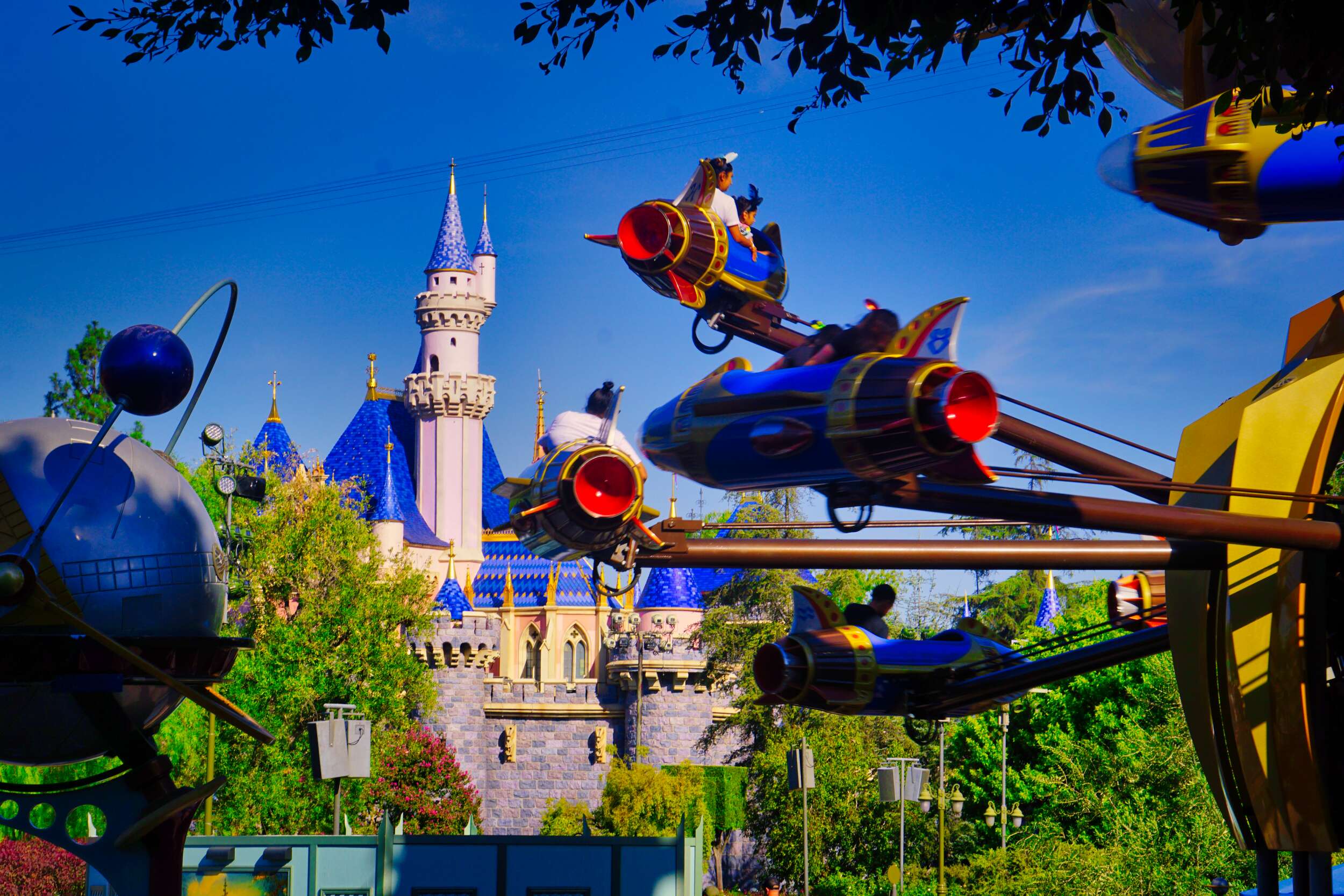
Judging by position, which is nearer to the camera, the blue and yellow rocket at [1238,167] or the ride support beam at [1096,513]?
the ride support beam at [1096,513]

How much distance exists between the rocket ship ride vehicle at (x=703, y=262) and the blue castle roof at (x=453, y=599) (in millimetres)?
45419

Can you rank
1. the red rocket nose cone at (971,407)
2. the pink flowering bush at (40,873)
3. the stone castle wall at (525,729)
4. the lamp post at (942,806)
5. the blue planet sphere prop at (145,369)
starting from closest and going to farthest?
the red rocket nose cone at (971,407), the blue planet sphere prop at (145,369), the pink flowering bush at (40,873), the lamp post at (942,806), the stone castle wall at (525,729)

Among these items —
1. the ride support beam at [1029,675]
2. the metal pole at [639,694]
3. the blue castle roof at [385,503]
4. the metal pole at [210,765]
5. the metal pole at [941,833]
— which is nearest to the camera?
the ride support beam at [1029,675]

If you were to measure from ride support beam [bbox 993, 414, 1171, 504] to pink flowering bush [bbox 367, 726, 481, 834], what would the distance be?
3000 cm

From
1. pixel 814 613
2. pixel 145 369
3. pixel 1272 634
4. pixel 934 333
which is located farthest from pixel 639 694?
pixel 934 333

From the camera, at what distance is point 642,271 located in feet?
20.2

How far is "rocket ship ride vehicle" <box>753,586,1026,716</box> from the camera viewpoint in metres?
6.57

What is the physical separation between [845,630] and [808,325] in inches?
57.2

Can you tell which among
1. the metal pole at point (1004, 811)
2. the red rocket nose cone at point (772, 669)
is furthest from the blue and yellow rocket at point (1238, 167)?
the metal pole at point (1004, 811)

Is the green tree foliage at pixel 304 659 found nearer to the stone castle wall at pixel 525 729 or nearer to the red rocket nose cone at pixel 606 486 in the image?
the stone castle wall at pixel 525 729

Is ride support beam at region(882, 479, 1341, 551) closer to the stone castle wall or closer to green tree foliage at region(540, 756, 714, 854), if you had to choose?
green tree foliage at region(540, 756, 714, 854)

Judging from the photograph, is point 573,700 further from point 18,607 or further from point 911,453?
point 911,453

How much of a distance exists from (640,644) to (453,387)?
16363 millimetres

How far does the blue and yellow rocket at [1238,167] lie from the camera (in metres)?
6.04
